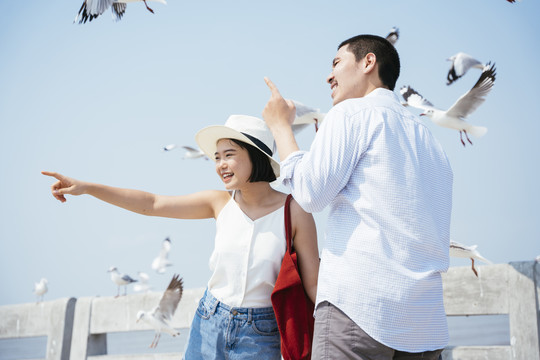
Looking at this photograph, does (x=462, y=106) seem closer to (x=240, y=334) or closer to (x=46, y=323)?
(x=46, y=323)

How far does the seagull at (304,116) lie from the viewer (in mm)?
6762

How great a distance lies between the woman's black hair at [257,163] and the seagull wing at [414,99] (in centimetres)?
539

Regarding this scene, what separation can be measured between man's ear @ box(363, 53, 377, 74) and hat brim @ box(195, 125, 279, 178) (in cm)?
56

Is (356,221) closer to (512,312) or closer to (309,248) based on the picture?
(309,248)

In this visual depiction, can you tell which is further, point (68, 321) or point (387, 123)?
point (68, 321)

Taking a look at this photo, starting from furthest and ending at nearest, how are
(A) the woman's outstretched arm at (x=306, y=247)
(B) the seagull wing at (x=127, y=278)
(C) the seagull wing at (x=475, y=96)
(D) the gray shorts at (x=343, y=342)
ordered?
(B) the seagull wing at (x=127, y=278) → (C) the seagull wing at (x=475, y=96) → (A) the woman's outstretched arm at (x=306, y=247) → (D) the gray shorts at (x=343, y=342)

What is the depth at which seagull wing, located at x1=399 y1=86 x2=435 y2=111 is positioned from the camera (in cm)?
761

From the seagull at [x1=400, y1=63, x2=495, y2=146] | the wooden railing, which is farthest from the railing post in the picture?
the seagull at [x1=400, y1=63, x2=495, y2=146]

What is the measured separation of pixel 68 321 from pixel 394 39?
439 cm

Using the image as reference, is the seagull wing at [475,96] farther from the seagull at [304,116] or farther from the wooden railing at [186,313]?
the wooden railing at [186,313]

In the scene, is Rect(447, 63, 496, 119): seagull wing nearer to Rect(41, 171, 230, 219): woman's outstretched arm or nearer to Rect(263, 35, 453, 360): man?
Rect(41, 171, 230, 219): woman's outstretched arm

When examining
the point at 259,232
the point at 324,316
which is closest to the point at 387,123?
the point at 324,316

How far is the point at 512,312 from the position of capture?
3859 millimetres

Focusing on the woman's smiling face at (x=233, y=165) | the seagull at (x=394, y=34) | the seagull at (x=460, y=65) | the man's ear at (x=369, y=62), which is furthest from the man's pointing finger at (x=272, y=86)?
the seagull at (x=460, y=65)
